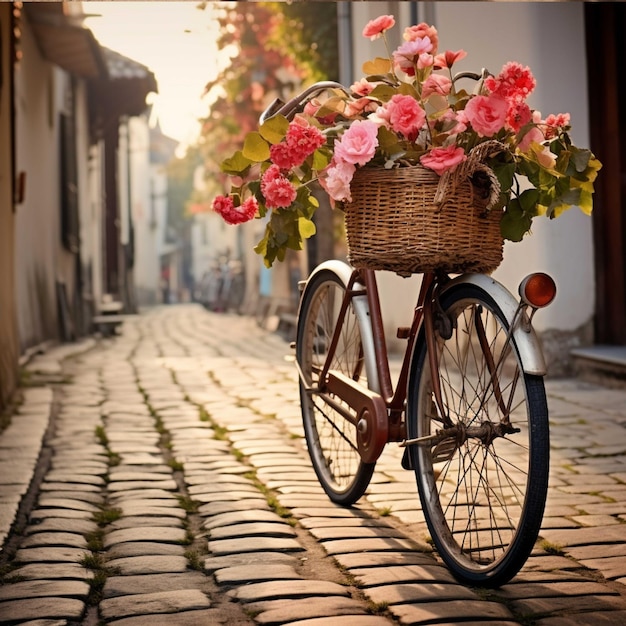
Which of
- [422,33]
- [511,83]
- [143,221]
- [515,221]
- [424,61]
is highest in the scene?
[143,221]

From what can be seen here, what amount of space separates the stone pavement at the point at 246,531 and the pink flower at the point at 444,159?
1123 millimetres

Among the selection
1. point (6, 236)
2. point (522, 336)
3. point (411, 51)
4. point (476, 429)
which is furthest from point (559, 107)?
point (522, 336)

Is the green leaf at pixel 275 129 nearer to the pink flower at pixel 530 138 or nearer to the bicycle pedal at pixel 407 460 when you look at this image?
the pink flower at pixel 530 138

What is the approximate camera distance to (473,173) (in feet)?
10.6

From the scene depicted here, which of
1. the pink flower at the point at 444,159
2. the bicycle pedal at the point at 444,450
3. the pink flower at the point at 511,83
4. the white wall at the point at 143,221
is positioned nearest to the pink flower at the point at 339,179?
the pink flower at the point at 444,159

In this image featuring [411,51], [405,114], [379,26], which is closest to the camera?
[405,114]

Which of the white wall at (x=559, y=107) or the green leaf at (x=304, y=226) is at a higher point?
the white wall at (x=559, y=107)

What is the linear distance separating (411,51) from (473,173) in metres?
0.43

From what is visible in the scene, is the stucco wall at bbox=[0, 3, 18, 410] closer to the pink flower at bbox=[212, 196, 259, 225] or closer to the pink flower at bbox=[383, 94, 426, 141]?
the pink flower at bbox=[212, 196, 259, 225]

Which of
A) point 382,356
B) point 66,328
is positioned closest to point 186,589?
point 382,356

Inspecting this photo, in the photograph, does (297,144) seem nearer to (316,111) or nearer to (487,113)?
(316,111)

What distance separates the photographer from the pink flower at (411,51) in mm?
3383

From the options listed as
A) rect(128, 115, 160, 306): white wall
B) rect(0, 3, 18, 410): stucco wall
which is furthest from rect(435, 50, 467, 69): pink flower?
rect(128, 115, 160, 306): white wall

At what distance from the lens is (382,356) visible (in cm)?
378
